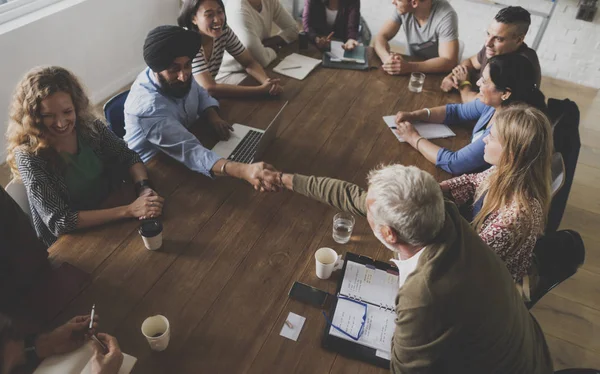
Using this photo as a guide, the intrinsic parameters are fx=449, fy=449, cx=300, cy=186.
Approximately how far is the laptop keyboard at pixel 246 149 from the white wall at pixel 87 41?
1.18m

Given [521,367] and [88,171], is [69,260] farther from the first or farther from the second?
[521,367]

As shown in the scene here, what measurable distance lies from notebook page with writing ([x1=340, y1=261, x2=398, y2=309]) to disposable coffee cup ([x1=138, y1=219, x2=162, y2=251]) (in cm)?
67

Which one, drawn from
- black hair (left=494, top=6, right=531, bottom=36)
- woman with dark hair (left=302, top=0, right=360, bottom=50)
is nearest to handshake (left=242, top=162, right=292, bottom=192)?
black hair (left=494, top=6, right=531, bottom=36)

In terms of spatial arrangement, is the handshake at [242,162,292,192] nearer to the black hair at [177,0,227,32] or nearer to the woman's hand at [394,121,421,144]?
the woman's hand at [394,121,421,144]

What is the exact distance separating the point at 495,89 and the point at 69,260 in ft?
6.33

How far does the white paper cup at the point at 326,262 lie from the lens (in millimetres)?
1545

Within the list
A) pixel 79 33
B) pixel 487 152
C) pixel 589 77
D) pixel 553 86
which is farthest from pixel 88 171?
pixel 589 77

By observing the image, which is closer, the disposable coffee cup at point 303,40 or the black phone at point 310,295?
the black phone at point 310,295

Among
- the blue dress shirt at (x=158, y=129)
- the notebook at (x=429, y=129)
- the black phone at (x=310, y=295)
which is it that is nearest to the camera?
the black phone at (x=310, y=295)

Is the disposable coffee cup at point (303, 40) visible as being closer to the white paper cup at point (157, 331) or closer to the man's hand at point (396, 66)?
the man's hand at point (396, 66)

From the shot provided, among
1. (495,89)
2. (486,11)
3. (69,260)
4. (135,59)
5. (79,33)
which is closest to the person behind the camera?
(69,260)

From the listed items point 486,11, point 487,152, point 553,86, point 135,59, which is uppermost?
point 487,152

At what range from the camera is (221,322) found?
142 cm

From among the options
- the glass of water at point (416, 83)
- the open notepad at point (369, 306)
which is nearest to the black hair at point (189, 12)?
the glass of water at point (416, 83)
